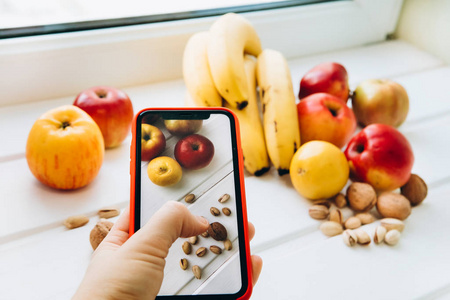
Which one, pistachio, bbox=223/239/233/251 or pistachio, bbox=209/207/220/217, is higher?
pistachio, bbox=209/207/220/217

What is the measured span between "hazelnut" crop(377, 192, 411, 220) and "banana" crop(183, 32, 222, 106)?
31 cm

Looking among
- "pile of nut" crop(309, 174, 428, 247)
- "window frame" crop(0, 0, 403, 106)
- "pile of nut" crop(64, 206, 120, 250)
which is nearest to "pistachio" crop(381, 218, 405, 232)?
"pile of nut" crop(309, 174, 428, 247)

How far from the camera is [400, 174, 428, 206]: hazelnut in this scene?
2.11 ft

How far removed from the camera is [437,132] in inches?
32.0

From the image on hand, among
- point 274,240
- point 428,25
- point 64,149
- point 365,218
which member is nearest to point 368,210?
point 365,218

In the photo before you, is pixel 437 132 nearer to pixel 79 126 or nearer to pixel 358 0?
pixel 358 0

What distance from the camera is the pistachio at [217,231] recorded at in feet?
1.54

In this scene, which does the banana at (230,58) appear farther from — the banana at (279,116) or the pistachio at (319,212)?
the pistachio at (319,212)

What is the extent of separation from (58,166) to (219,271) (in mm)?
305

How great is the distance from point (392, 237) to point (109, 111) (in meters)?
0.50

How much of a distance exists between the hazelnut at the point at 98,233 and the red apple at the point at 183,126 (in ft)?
0.56

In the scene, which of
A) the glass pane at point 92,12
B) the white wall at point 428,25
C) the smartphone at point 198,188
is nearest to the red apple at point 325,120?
the smartphone at point 198,188

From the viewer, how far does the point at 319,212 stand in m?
0.62

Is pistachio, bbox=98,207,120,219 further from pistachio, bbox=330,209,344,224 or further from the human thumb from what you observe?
pistachio, bbox=330,209,344,224
